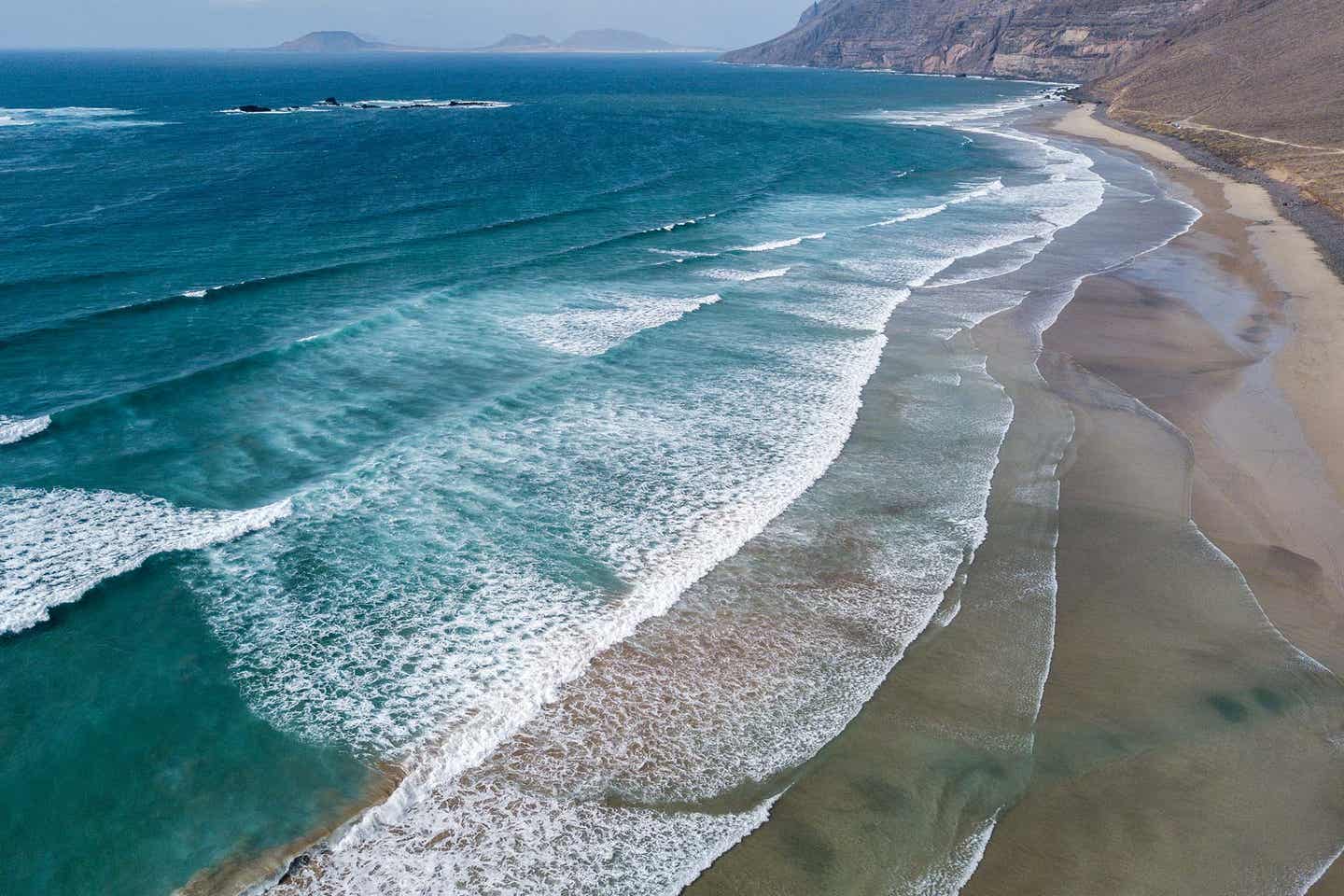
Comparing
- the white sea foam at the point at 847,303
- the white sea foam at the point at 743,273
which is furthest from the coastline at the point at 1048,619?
the white sea foam at the point at 743,273

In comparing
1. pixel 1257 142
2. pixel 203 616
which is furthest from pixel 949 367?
pixel 1257 142

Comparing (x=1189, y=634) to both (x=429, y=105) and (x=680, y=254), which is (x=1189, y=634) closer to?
(x=680, y=254)

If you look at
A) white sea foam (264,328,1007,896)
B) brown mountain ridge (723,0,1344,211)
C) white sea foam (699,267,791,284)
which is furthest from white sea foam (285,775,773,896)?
brown mountain ridge (723,0,1344,211)

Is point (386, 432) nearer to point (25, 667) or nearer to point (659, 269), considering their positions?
point (25, 667)

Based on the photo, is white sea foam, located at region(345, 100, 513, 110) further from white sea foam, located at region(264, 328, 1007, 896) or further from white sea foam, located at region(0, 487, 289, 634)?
white sea foam, located at region(264, 328, 1007, 896)

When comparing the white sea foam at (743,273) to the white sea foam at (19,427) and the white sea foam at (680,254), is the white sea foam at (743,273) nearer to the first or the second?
the white sea foam at (680,254)

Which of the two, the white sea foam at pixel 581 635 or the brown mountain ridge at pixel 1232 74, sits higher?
the white sea foam at pixel 581 635
